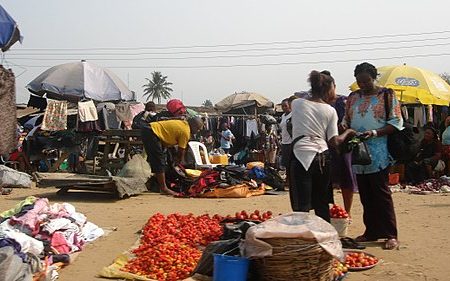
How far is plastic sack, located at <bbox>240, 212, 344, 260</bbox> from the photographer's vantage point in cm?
395

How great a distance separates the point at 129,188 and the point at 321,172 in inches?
187

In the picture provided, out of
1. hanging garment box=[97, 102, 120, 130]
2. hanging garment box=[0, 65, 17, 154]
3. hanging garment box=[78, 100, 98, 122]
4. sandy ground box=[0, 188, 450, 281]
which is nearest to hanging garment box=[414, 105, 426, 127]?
sandy ground box=[0, 188, 450, 281]

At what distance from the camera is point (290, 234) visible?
12.9 feet

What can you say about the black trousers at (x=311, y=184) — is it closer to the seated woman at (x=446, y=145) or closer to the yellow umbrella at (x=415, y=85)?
the seated woman at (x=446, y=145)

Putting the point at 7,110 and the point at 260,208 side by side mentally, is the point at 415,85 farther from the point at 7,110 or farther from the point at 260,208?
the point at 7,110

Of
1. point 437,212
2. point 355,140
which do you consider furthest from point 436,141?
point 355,140

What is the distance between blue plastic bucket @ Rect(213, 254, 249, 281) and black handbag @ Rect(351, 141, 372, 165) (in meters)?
1.92

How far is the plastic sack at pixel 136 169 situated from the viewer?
9.44 m

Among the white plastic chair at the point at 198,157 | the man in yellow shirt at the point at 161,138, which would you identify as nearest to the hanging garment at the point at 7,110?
the man in yellow shirt at the point at 161,138

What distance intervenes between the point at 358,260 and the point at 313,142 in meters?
1.14

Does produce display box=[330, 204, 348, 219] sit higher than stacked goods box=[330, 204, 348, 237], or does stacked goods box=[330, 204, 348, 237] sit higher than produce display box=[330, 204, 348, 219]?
produce display box=[330, 204, 348, 219]

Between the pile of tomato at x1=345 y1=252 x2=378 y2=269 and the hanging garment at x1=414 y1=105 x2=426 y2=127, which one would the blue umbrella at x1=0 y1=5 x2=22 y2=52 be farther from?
the hanging garment at x1=414 y1=105 x2=426 y2=127

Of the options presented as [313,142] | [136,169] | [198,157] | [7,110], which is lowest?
[136,169]

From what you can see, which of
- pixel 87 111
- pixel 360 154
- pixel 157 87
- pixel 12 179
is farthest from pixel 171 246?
pixel 157 87
